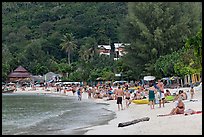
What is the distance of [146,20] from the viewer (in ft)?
154

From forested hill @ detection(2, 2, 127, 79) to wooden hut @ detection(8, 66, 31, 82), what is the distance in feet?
4.17

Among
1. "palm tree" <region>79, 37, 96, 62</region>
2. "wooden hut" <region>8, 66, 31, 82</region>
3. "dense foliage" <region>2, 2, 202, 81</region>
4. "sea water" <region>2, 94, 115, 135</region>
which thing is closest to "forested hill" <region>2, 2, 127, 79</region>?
"dense foliage" <region>2, 2, 202, 81</region>

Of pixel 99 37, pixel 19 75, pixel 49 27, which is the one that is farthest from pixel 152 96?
pixel 49 27

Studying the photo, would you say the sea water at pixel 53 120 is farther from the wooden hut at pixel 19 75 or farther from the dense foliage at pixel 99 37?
the wooden hut at pixel 19 75

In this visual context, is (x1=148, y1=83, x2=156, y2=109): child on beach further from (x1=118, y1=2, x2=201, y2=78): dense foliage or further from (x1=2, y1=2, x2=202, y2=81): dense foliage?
(x1=118, y1=2, x2=201, y2=78): dense foliage

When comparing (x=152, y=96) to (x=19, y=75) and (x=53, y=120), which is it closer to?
(x=53, y=120)

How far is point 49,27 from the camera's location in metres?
110

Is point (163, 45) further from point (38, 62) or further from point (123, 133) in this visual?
point (38, 62)

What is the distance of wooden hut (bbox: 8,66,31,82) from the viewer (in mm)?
77562

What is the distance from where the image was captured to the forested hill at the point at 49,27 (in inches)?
3442

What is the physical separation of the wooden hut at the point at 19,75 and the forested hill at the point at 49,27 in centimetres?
127

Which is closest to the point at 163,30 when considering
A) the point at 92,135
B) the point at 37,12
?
the point at 92,135

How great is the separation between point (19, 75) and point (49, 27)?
114 ft

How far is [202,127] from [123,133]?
2126 mm
